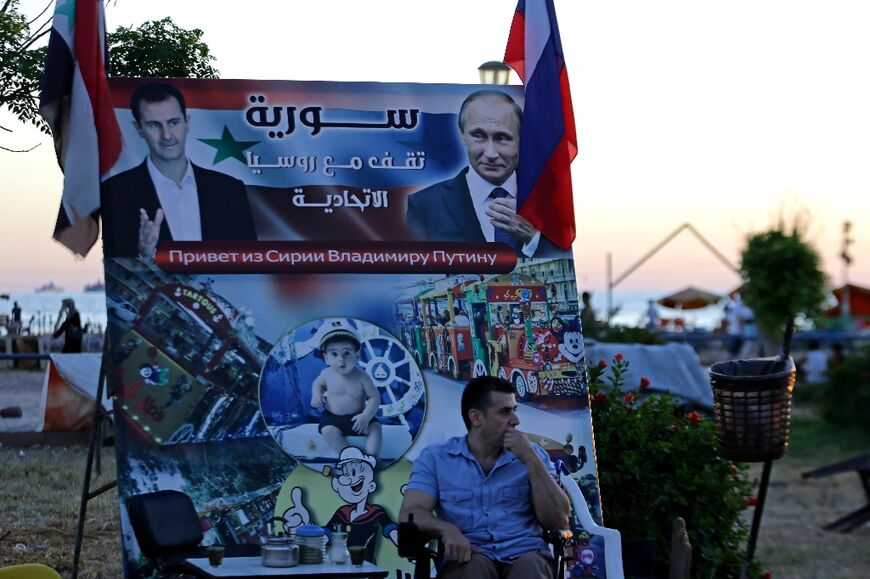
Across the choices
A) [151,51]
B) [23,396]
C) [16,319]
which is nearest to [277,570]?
[151,51]

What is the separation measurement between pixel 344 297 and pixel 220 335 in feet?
2.13

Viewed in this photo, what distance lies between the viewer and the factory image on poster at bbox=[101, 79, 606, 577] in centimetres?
662

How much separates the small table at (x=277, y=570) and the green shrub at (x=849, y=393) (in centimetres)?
1475

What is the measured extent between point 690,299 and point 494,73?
3764cm

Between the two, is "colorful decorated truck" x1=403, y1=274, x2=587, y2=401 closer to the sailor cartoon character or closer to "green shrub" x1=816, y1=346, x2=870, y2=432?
the sailor cartoon character

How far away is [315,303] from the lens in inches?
272

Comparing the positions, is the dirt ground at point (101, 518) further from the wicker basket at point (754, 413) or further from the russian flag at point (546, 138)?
the russian flag at point (546, 138)

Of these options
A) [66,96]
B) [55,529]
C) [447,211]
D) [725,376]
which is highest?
[66,96]

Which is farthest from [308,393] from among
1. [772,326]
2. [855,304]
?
[855,304]

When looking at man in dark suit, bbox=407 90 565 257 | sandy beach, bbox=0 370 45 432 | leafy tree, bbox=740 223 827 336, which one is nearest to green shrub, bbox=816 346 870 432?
leafy tree, bbox=740 223 827 336

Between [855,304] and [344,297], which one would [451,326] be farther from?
[855,304]

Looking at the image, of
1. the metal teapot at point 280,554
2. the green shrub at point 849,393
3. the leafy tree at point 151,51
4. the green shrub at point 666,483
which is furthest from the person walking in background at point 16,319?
the metal teapot at point 280,554

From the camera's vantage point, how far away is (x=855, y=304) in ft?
116

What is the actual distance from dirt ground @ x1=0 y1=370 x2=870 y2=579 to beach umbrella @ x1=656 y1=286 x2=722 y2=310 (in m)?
28.9
